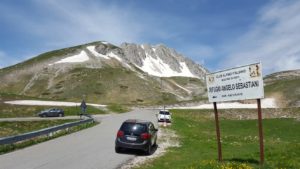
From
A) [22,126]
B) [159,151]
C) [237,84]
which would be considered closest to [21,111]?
[22,126]

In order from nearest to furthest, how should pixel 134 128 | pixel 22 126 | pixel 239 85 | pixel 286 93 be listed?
pixel 239 85, pixel 134 128, pixel 22 126, pixel 286 93

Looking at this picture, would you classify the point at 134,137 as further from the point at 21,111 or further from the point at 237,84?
the point at 21,111

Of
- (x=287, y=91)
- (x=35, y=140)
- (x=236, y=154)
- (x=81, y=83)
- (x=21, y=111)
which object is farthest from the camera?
(x=81, y=83)

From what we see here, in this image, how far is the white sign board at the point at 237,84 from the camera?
15.9 meters

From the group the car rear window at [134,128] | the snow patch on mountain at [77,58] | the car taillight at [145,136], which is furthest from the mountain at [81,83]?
the car taillight at [145,136]

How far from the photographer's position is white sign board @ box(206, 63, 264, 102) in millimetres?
15891

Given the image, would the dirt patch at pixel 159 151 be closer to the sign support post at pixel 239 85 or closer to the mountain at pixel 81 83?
the sign support post at pixel 239 85

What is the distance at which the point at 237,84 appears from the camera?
16797mm

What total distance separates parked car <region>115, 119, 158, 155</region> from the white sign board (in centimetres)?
642

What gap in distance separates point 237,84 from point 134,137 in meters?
8.47

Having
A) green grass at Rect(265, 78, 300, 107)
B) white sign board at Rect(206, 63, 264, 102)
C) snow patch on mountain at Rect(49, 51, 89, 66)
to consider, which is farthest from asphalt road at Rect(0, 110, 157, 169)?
snow patch on mountain at Rect(49, 51, 89, 66)

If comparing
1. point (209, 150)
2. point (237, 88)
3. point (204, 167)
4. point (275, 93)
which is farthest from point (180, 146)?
point (275, 93)

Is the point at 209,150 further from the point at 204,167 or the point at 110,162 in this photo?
the point at 204,167

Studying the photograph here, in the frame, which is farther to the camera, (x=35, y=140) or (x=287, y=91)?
(x=287, y=91)
